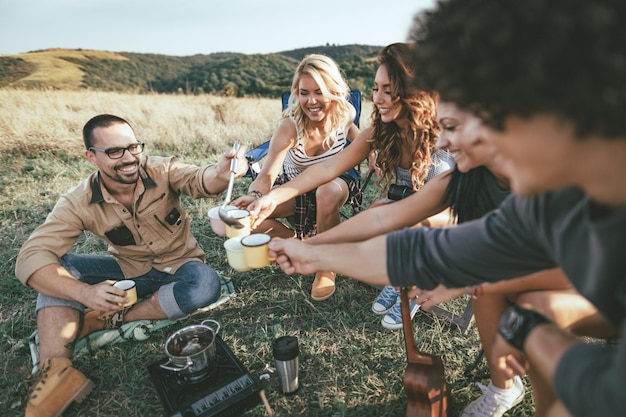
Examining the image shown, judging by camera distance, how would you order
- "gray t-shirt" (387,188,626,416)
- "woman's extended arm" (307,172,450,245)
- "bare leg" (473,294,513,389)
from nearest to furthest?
"gray t-shirt" (387,188,626,416) → "bare leg" (473,294,513,389) → "woman's extended arm" (307,172,450,245)

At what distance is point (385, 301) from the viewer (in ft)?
10.2

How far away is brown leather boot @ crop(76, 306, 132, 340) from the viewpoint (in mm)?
2852

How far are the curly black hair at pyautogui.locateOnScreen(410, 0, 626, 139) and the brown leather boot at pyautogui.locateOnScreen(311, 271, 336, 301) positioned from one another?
2498mm

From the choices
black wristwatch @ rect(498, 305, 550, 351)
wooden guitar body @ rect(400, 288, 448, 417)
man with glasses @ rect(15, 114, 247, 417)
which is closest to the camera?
black wristwatch @ rect(498, 305, 550, 351)

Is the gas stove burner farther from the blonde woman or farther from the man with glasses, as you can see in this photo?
the blonde woman

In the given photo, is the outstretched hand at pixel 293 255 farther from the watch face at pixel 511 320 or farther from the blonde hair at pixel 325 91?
the blonde hair at pixel 325 91

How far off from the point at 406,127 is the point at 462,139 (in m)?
1.27

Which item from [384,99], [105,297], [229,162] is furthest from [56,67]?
[384,99]

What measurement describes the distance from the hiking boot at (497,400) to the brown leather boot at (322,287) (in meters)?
1.42

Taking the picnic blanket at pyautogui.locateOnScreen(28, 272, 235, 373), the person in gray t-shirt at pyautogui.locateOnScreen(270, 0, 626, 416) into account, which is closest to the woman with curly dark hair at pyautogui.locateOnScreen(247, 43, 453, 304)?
the picnic blanket at pyautogui.locateOnScreen(28, 272, 235, 373)

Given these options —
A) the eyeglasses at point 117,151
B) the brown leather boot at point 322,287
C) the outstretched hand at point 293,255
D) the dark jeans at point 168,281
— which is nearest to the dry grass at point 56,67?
the dark jeans at point 168,281

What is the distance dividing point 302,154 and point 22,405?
2.93 metres

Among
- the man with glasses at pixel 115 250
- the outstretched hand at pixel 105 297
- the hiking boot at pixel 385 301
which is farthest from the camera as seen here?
the hiking boot at pixel 385 301

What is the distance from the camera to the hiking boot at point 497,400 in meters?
2.08
